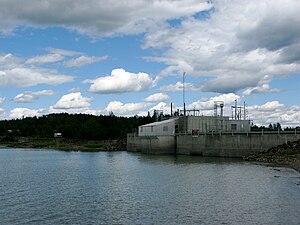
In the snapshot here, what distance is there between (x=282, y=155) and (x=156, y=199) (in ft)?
108

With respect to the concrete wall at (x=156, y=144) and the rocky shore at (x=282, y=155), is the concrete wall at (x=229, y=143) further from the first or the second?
the concrete wall at (x=156, y=144)

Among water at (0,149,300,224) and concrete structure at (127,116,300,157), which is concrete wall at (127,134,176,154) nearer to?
concrete structure at (127,116,300,157)

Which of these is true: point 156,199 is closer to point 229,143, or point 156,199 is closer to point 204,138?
point 229,143

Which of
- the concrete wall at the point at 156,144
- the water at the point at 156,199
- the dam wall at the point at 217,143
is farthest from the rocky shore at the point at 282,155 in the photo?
the concrete wall at the point at 156,144

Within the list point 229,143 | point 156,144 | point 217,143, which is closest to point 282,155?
point 229,143

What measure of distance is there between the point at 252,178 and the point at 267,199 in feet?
37.5

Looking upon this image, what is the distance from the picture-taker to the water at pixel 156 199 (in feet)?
78.7

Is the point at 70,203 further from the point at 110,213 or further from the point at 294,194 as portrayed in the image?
the point at 294,194

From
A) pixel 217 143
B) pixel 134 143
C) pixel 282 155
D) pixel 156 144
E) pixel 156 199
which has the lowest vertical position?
pixel 156 199

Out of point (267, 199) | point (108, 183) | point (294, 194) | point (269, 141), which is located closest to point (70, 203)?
point (108, 183)

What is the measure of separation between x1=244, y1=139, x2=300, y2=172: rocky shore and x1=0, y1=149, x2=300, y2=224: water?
26.3 feet

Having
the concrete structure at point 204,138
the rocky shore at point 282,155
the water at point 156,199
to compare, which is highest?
the concrete structure at point 204,138

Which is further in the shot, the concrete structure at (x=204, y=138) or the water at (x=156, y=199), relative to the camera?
the concrete structure at (x=204, y=138)

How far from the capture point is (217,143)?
74438mm
